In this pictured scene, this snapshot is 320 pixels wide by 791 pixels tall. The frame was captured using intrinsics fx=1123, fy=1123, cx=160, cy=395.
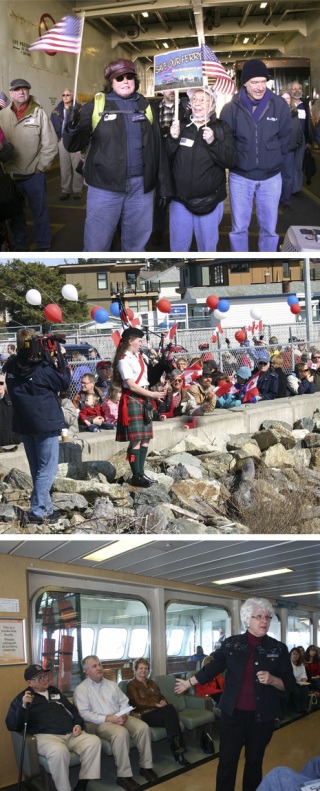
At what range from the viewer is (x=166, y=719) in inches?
297

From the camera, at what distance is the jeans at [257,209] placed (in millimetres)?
4574

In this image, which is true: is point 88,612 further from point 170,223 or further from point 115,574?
point 170,223

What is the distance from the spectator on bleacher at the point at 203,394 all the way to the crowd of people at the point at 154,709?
952 mm

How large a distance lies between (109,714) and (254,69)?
4.19 m

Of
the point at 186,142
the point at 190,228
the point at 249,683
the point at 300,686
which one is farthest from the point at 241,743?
the point at 300,686

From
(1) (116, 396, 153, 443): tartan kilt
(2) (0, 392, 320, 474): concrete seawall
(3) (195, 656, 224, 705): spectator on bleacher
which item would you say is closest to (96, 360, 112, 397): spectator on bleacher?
(1) (116, 396, 153, 443): tartan kilt

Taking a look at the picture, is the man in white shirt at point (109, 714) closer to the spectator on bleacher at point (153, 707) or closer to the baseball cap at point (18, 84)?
the spectator on bleacher at point (153, 707)

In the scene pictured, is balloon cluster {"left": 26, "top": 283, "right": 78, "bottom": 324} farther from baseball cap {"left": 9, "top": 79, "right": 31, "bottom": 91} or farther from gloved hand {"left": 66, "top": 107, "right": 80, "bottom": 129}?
baseball cap {"left": 9, "top": 79, "right": 31, "bottom": 91}

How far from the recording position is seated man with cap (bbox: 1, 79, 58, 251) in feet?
13.8

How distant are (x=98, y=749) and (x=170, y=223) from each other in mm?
Result: 3221

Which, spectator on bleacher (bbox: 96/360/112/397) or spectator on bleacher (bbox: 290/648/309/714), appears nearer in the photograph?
spectator on bleacher (bbox: 96/360/112/397)

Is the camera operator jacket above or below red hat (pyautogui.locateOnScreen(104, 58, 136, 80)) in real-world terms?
below

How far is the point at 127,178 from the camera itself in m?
4.48

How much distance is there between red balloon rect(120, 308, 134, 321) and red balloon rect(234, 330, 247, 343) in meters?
0.47
